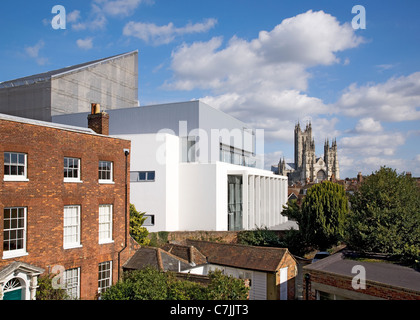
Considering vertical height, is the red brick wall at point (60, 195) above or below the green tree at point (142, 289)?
above

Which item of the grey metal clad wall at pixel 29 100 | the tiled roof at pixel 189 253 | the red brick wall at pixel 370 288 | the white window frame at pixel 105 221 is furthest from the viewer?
the grey metal clad wall at pixel 29 100

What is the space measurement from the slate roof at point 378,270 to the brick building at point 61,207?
36.9 feet

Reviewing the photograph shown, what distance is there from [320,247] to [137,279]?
918 inches

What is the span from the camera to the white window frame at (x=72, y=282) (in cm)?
1836

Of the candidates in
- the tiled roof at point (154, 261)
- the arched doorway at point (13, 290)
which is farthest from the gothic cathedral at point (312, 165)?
the arched doorway at point (13, 290)

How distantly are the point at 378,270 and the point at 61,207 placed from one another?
1544cm

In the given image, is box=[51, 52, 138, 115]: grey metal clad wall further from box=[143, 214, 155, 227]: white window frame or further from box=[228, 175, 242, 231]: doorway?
box=[228, 175, 242, 231]: doorway

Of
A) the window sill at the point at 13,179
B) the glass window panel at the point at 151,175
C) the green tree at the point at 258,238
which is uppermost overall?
the glass window panel at the point at 151,175

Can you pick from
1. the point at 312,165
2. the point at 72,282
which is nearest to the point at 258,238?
the point at 72,282

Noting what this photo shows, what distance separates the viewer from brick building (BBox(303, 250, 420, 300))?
44.9 feet

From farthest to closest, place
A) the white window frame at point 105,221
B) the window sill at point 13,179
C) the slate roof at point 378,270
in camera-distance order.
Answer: the white window frame at point 105,221 < the window sill at point 13,179 < the slate roof at point 378,270

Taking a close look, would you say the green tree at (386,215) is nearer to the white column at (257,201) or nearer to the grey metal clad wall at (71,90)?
the white column at (257,201)

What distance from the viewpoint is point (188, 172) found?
36531mm

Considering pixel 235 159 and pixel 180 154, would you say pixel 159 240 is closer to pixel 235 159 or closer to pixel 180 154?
pixel 180 154
